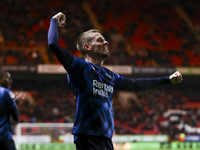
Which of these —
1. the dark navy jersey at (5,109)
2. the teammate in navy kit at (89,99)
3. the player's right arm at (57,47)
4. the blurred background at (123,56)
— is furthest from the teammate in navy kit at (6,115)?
the blurred background at (123,56)

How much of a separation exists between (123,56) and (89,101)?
20261 millimetres

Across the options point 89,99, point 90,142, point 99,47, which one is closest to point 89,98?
point 89,99

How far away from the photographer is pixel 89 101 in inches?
128

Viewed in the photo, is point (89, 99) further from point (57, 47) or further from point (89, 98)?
point (57, 47)

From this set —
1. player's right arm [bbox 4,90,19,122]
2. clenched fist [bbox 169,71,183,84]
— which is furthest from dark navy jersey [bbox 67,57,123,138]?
player's right arm [bbox 4,90,19,122]

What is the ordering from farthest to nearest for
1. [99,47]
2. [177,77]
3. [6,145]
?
[6,145] < [177,77] < [99,47]

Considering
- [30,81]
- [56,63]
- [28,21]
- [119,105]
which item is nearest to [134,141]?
[119,105]

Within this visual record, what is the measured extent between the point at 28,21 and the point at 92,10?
5467 mm

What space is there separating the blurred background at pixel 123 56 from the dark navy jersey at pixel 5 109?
1381cm

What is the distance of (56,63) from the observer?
22344 millimetres

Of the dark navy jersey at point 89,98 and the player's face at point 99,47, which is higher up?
the player's face at point 99,47

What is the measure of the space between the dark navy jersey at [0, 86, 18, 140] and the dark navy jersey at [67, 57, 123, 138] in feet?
6.37

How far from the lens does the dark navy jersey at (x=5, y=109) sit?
4926 millimetres

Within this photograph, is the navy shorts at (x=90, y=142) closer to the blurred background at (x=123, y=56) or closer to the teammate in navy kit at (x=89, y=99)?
the teammate in navy kit at (x=89, y=99)
